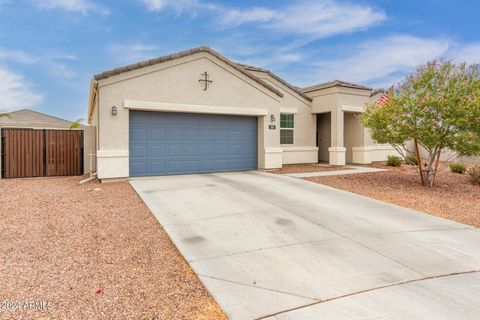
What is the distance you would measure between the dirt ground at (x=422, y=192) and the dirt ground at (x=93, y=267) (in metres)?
6.10

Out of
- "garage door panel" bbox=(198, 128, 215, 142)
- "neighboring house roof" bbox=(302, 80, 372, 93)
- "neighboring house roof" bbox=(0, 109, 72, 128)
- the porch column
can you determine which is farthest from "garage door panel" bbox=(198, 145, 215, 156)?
"neighboring house roof" bbox=(0, 109, 72, 128)

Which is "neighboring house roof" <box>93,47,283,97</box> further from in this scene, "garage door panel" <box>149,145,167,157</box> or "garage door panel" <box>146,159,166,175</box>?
"garage door panel" <box>146,159,166,175</box>

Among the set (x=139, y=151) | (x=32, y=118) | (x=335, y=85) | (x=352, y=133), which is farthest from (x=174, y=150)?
(x=32, y=118)

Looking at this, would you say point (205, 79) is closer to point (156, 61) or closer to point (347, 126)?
point (156, 61)

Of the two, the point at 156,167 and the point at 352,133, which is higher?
the point at 352,133

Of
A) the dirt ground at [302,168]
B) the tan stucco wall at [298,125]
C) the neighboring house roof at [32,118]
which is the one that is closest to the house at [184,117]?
the dirt ground at [302,168]

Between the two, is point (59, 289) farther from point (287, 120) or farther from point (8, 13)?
point (8, 13)

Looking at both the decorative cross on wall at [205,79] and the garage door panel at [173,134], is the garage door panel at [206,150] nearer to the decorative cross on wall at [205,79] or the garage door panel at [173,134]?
the garage door panel at [173,134]

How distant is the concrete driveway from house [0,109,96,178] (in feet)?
21.7

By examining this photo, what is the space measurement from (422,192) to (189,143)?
828 cm

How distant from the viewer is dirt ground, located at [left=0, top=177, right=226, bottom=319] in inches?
117

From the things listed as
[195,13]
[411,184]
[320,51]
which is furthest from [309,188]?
[320,51]

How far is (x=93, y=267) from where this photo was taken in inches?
154

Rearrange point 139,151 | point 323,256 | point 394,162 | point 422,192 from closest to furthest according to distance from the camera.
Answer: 1. point 323,256
2. point 422,192
3. point 139,151
4. point 394,162
